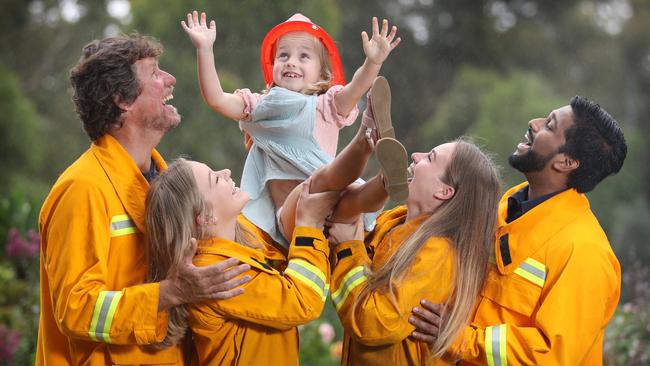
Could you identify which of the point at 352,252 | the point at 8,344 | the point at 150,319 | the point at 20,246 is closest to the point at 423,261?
the point at 352,252

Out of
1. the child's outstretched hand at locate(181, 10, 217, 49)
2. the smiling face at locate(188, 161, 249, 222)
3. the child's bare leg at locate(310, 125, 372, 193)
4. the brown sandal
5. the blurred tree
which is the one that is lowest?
the smiling face at locate(188, 161, 249, 222)

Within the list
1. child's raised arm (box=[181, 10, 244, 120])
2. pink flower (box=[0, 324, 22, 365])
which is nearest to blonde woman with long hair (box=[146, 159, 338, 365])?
child's raised arm (box=[181, 10, 244, 120])

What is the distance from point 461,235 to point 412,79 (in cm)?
1014

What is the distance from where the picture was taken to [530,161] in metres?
3.32

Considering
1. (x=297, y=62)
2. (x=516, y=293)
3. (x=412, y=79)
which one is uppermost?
(x=412, y=79)

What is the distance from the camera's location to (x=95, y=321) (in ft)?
9.89

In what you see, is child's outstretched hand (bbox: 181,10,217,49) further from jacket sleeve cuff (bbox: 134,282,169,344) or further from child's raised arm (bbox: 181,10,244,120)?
jacket sleeve cuff (bbox: 134,282,169,344)

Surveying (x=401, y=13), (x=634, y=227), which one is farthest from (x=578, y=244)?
(x=401, y=13)

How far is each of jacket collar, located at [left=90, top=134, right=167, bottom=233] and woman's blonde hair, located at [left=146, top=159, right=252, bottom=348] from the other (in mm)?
79

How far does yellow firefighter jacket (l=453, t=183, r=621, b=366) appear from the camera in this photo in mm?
3090

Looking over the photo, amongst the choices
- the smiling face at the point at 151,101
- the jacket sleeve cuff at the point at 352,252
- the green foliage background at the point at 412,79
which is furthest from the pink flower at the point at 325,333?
the smiling face at the point at 151,101

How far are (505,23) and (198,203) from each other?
13176mm

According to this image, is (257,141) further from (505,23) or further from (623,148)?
(505,23)

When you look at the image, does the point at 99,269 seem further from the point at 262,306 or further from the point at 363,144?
the point at 363,144
